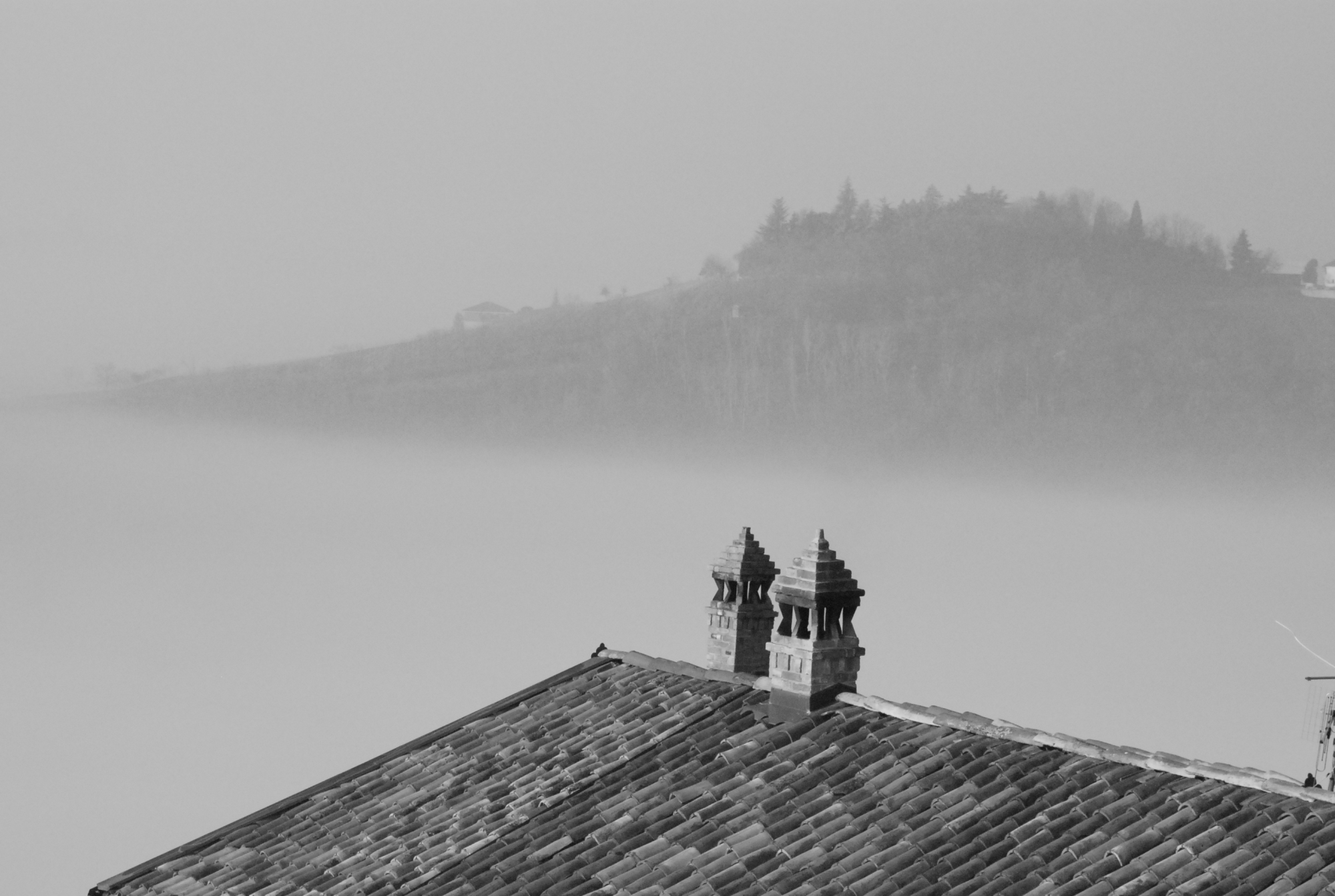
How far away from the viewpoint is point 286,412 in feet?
106

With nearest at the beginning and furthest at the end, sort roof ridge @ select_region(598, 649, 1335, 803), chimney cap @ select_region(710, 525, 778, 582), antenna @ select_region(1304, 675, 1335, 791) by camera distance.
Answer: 1. roof ridge @ select_region(598, 649, 1335, 803)
2. antenna @ select_region(1304, 675, 1335, 791)
3. chimney cap @ select_region(710, 525, 778, 582)

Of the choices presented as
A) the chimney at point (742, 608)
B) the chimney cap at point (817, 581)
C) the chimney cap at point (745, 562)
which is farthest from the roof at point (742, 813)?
the chimney cap at point (745, 562)

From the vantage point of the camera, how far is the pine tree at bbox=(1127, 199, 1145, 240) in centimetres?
3073

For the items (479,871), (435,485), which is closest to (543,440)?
(435,485)

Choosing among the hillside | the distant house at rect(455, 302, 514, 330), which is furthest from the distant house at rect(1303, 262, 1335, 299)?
the distant house at rect(455, 302, 514, 330)

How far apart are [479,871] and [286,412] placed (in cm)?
2217

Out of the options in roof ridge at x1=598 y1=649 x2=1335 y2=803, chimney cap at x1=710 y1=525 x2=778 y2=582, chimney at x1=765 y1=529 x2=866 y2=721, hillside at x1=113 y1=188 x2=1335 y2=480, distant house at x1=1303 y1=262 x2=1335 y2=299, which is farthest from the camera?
hillside at x1=113 y1=188 x2=1335 y2=480

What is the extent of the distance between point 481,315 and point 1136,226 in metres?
12.3

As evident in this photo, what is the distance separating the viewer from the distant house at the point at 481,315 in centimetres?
3275

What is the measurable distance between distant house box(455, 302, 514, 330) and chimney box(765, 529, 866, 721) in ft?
69.6

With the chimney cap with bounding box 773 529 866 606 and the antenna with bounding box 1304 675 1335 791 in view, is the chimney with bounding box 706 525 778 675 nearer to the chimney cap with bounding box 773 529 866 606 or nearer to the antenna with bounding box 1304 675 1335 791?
the chimney cap with bounding box 773 529 866 606

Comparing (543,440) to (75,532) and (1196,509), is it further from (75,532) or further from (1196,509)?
(1196,509)

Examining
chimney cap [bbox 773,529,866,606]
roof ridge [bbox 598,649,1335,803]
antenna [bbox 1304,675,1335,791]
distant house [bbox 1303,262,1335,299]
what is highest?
distant house [bbox 1303,262,1335,299]

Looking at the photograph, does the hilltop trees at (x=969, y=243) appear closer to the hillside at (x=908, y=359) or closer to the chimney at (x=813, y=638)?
the hillside at (x=908, y=359)
